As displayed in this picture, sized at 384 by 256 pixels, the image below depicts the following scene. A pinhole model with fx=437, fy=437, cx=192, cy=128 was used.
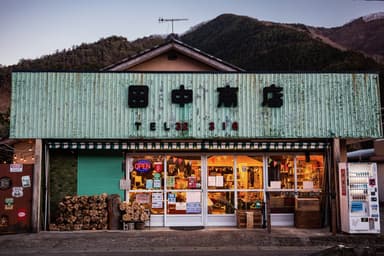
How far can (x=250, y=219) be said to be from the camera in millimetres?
15039

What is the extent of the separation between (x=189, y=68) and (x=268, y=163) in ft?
18.6

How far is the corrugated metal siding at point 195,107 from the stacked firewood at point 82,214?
2165 mm

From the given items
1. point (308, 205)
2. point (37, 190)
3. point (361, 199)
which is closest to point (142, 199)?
point (37, 190)

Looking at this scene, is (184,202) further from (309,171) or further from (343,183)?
(343,183)

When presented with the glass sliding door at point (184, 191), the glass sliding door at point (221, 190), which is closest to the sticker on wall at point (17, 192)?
the glass sliding door at point (184, 191)

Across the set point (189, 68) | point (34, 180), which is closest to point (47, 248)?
point (34, 180)

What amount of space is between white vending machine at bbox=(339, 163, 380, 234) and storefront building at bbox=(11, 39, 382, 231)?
1.19m

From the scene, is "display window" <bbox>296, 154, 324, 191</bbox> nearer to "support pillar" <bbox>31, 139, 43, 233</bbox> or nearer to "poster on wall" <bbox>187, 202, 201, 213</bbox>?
"poster on wall" <bbox>187, 202, 201, 213</bbox>

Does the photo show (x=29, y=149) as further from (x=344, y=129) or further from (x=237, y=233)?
(x=344, y=129)

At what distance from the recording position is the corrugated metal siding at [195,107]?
47.7 feet

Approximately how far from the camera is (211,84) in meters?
15.0

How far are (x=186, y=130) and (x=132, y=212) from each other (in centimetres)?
332

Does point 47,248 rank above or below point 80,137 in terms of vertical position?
below

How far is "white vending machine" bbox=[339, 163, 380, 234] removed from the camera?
Result: 13.6 m
